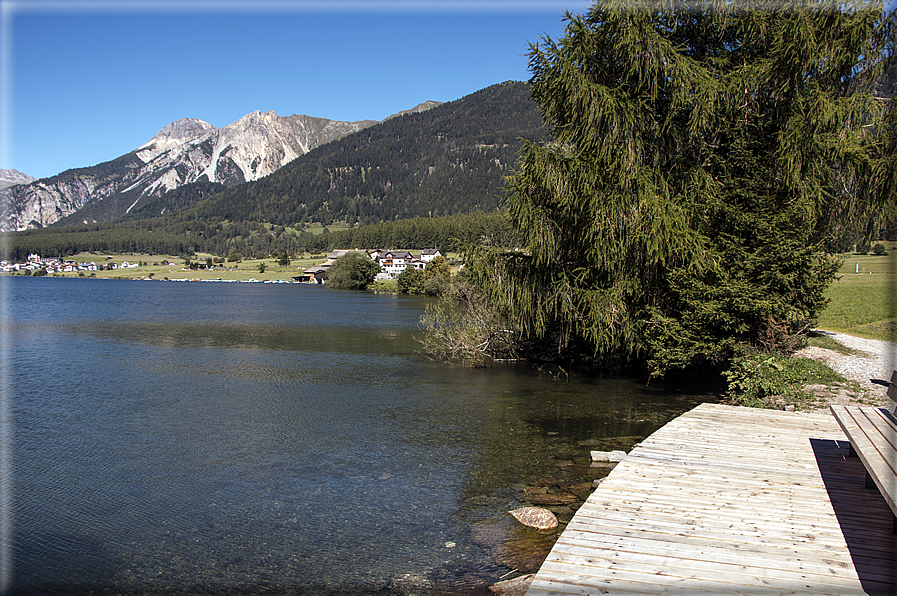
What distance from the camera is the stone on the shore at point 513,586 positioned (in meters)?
7.30

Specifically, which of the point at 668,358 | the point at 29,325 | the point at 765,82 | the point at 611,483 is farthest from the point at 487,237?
the point at 29,325

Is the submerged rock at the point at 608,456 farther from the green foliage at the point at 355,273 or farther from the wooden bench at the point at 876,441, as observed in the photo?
the green foliage at the point at 355,273

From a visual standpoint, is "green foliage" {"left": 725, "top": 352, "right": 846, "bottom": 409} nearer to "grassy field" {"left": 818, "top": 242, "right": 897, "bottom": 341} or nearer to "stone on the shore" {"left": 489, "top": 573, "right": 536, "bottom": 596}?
"grassy field" {"left": 818, "top": 242, "right": 897, "bottom": 341}

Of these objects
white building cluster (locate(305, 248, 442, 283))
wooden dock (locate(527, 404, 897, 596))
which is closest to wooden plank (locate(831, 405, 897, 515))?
wooden dock (locate(527, 404, 897, 596))

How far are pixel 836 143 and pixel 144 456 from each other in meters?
21.3

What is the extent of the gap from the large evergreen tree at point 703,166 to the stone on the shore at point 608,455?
6447 millimetres

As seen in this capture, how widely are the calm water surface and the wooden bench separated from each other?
4.82 metres

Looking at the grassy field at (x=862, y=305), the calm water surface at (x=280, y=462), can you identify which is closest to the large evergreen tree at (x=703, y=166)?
the calm water surface at (x=280, y=462)

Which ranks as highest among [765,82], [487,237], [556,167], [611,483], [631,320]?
[765,82]

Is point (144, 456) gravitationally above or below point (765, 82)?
below

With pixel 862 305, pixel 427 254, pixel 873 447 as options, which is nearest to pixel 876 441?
pixel 873 447

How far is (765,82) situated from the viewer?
18000 mm

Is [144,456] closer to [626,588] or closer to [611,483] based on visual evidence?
[611,483]

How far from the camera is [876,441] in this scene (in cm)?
664
